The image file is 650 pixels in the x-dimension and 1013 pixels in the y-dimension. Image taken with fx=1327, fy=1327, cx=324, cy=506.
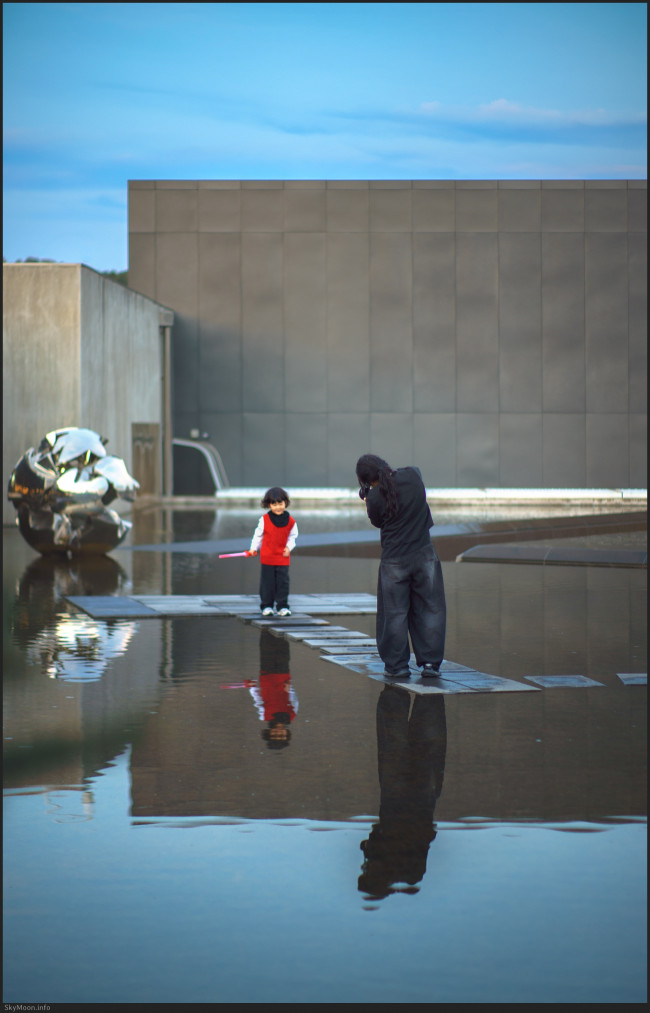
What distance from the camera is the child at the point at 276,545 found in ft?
38.5

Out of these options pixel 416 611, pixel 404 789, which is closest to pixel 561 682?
pixel 416 611

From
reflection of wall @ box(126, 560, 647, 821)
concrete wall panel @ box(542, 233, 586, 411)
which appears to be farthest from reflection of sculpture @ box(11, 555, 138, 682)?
concrete wall panel @ box(542, 233, 586, 411)

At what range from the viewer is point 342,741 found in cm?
700

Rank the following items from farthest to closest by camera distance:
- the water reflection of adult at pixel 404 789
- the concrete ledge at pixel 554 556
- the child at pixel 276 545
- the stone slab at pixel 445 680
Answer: the concrete ledge at pixel 554 556
the child at pixel 276 545
the stone slab at pixel 445 680
the water reflection of adult at pixel 404 789

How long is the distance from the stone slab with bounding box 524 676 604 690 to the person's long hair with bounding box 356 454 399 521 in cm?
146

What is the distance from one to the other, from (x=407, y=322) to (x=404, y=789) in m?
30.9

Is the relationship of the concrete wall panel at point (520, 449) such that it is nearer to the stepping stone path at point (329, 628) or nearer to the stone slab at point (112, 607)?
the stepping stone path at point (329, 628)

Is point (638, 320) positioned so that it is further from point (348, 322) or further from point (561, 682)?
point (561, 682)

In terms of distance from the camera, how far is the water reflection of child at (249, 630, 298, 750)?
23.5 feet

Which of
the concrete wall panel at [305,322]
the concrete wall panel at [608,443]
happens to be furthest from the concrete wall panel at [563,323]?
the concrete wall panel at [305,322]

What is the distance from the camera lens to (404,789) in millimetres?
6008

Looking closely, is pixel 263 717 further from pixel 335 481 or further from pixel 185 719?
pixel 335 481

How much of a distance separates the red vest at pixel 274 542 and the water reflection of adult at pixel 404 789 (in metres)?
3.42

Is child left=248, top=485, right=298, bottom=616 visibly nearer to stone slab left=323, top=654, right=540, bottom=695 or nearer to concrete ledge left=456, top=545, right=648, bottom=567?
stone slab left=323, top=654, right=540, bottom=695
